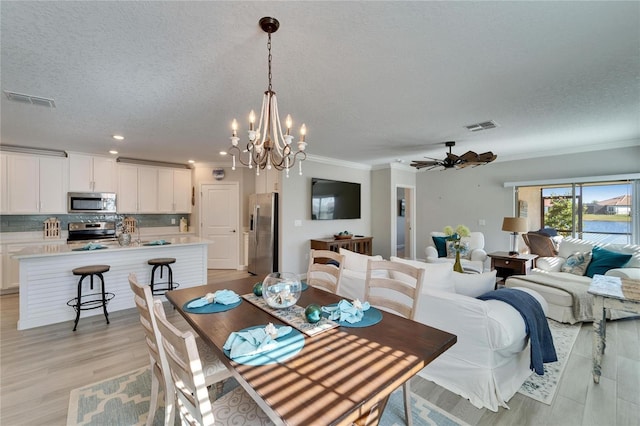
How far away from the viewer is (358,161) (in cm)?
604

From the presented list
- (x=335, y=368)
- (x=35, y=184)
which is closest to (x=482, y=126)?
(x=335, y=368)

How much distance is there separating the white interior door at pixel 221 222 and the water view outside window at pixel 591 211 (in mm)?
6431

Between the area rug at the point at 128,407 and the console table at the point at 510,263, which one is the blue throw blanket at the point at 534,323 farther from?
the console table at the point at 510,263

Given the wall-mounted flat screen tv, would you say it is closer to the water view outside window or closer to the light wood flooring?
the light wood flooring

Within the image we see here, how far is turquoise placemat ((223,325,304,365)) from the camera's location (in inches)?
44.4

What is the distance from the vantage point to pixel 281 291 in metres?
1.72

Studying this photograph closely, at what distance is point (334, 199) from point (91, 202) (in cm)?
469

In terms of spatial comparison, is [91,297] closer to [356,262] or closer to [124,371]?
[124,371]

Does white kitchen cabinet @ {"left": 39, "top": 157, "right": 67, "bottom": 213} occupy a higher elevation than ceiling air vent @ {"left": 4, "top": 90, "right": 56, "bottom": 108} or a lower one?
lower

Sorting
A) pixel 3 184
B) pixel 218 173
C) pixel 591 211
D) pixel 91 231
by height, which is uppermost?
pixel 218 173

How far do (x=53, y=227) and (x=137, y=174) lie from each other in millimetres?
1653

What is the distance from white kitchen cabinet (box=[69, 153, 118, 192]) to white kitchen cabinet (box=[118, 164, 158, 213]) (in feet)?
0.47

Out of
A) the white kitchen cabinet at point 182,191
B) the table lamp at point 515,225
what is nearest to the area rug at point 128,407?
the table lamp at point 515,225

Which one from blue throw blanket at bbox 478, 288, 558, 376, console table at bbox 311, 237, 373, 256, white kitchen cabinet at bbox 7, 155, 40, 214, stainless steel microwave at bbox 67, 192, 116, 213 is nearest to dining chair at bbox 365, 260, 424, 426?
blue throw blanket at bbox 478, 288, 558, 376
